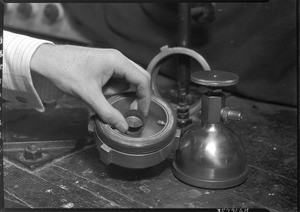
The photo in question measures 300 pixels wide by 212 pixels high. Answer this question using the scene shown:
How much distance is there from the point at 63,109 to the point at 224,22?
565 mm

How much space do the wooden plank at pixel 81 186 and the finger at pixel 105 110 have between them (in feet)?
0.40

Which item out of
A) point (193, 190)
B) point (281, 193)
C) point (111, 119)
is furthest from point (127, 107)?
point (281, 193)

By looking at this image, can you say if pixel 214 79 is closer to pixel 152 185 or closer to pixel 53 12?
pixel 152 185

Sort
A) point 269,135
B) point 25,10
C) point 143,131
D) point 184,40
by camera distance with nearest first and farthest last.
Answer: point 143,131 → point 269,135 → point 184,40 → point 25,10

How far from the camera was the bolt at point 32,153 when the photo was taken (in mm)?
909

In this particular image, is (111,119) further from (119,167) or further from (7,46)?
(7,46)

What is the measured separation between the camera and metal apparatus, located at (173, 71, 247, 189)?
0.81 m

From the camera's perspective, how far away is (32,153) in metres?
0.91

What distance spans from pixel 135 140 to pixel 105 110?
78 mm

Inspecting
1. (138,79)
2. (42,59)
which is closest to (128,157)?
(138,79)

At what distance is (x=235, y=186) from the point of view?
2.73 ft

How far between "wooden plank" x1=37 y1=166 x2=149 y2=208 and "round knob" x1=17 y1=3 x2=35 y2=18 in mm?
613

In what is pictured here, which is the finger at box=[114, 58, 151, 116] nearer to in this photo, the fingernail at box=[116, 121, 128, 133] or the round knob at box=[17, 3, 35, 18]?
the fingernail at box=[116, 121, 128, 133]

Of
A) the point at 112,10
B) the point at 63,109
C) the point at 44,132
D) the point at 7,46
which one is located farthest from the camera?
the point at 112,10
